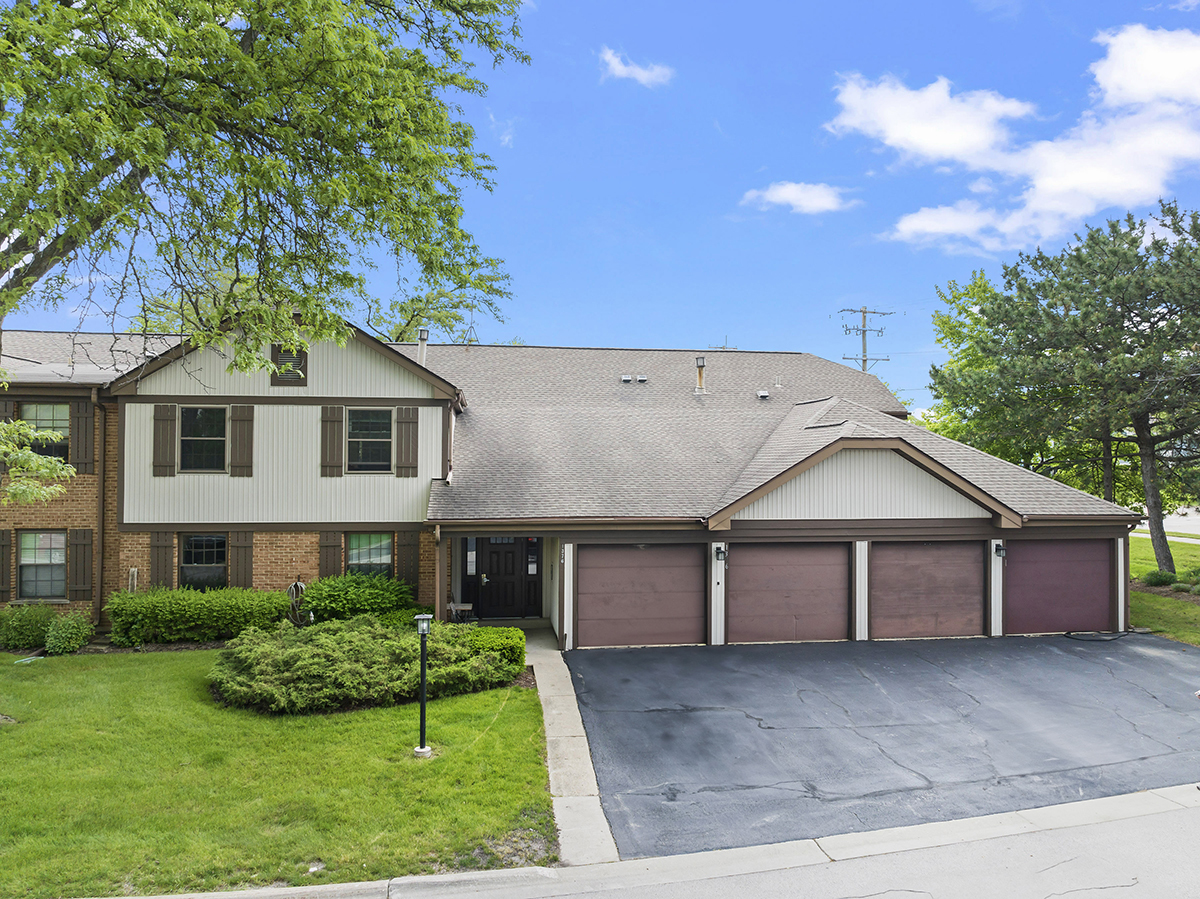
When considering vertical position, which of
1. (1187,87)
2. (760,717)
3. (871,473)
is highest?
(1187,87)

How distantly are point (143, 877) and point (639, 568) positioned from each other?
8.85m

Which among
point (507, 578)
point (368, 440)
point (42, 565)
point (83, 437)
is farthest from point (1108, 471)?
point (42, 565)

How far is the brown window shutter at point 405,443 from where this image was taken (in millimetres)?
13914

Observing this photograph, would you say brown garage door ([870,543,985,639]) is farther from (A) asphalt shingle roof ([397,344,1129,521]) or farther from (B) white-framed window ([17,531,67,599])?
(B) white-framed window ([17,531,67,599])

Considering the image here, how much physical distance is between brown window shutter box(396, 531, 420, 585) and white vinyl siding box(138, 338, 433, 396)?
2.93 meters

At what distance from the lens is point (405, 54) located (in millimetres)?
9453

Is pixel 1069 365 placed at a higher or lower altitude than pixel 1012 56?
lower

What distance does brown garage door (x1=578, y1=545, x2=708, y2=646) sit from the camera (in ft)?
41.7

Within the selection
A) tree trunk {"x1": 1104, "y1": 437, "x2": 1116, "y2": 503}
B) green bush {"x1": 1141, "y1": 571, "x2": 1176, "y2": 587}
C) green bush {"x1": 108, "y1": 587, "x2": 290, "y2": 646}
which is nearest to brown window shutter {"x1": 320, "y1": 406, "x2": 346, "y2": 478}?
green bush {"x1": 108, "y1": 587, "x2": 290, "y2": 646}

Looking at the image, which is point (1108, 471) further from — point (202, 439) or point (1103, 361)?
point (202, 439)

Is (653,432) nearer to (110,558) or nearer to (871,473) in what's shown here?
(871,473)

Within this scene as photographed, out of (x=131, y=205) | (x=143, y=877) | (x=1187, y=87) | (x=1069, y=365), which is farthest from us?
(x=1069, y=365)

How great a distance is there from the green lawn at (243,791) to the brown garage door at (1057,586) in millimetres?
10218

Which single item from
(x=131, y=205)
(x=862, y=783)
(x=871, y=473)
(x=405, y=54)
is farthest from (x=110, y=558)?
(x=871, y=473)
